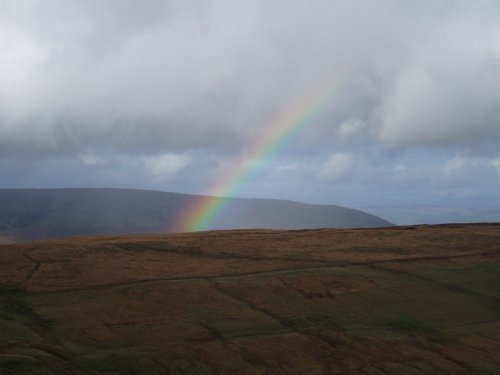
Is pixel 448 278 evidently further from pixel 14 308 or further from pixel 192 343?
pixel 14 308

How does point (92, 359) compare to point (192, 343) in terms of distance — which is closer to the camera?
point (92, 359)

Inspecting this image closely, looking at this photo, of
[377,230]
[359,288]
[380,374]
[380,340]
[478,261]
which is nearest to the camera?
[380,374]

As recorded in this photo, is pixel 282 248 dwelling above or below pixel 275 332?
above

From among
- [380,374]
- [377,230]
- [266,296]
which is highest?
[377,230]

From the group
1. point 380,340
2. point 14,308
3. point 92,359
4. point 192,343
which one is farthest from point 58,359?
point 380,340

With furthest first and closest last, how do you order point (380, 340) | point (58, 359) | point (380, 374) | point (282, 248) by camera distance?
point (282, 248) → point (380, 340) → point (380, 374) → point (58, 359)

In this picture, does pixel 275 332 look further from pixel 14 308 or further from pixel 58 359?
pixel 14 308

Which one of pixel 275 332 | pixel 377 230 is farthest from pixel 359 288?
pixel 377 230
